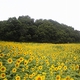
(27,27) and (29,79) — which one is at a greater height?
(27,27)

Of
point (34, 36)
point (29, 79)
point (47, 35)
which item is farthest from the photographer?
point (47, 35)

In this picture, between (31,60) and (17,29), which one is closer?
(31,60)

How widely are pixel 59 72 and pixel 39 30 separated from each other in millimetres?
27988

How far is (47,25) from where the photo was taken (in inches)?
1396

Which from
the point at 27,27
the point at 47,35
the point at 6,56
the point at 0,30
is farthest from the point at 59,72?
the point at 47,35

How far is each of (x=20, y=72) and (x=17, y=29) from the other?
26.1 metres

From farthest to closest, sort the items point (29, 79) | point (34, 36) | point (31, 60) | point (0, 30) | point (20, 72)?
point (34, 36) → point (0, 30) → point (31, 60) → point (20, 72) → point (29, 79)

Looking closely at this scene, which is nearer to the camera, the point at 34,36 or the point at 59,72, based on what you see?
the point at 59,72

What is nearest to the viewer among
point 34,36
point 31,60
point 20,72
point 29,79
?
point 29,79

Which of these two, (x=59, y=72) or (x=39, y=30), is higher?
(x=39, y=30)

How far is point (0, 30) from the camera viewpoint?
29.1 metres

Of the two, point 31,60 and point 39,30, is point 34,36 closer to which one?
point 39,30

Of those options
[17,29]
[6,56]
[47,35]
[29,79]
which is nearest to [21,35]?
[17,29]

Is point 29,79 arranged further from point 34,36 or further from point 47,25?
point 47,25
